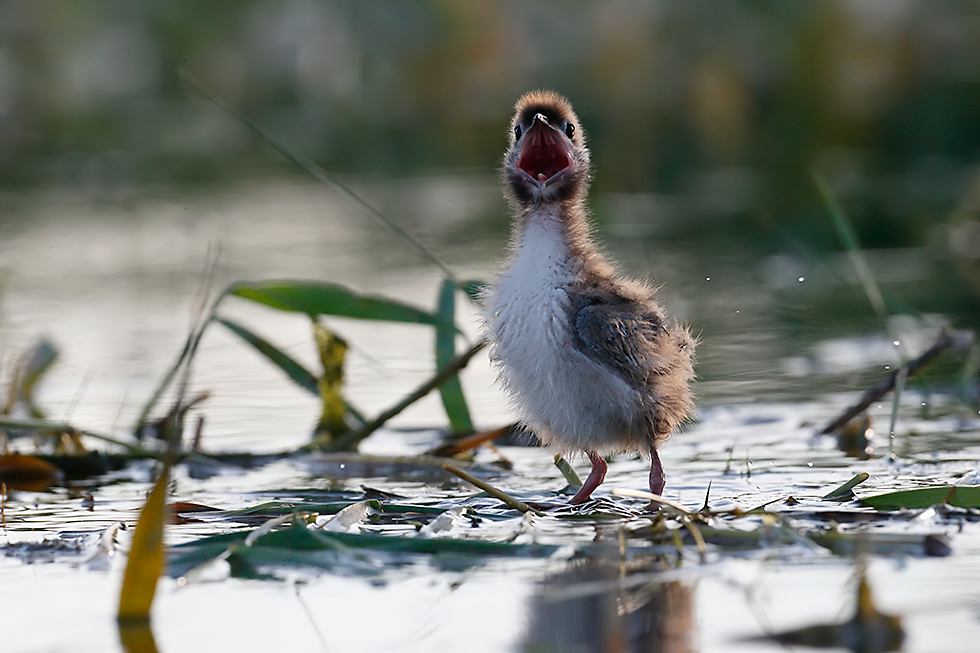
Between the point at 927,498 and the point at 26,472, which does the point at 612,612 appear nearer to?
the point at 927,498

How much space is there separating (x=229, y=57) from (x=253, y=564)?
18.9 meters

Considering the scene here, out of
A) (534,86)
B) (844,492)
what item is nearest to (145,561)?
(844,492)

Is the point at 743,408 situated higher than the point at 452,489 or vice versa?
the point at 743,408

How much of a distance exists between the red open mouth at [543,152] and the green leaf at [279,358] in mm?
1203

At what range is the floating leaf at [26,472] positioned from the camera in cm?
438

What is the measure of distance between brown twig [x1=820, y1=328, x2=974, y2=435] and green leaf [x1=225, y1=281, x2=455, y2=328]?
4.87 ft

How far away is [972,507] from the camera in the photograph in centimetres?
337

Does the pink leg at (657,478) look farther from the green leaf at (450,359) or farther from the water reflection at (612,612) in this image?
the green leaf at (450,359)

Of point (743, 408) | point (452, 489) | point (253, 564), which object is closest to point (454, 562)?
point (253, 564)

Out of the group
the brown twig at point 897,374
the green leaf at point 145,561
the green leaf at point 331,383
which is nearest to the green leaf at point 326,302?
the green leaf at point 331,383

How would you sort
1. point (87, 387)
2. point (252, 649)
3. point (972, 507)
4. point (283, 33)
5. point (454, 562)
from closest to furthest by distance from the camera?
point (252, 649), point (454, 562), point (972, 507), point (87, 387), point (283, 33)

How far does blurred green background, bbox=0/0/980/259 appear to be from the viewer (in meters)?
13.3

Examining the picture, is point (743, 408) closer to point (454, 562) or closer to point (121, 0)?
point (454, 562)

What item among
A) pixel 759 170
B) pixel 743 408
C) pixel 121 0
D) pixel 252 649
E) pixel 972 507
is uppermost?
pixel 121 0
